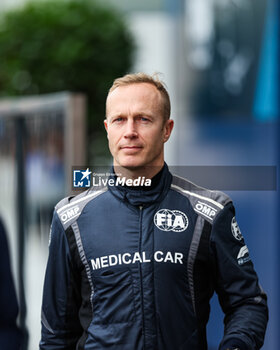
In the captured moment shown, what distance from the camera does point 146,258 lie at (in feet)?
5.95

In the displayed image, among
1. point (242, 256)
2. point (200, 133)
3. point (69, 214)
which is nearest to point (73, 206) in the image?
point (69, 214)

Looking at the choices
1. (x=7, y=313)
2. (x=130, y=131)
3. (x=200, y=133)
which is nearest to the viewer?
(x=130, y=131)

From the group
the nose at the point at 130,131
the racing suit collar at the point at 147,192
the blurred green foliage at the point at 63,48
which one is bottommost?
the racing suit collar at the point at 147,192

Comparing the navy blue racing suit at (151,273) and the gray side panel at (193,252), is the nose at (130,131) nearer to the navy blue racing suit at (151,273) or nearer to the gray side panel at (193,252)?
the navy blue racing suit at (151,273)

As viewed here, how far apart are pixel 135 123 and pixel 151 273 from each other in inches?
15.2

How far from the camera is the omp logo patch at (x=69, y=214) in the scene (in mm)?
1910

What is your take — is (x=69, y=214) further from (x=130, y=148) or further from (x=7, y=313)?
(x=7, y=313)

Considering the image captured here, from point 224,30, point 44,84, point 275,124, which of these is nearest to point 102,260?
point 275,124

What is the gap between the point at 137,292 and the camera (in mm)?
1805

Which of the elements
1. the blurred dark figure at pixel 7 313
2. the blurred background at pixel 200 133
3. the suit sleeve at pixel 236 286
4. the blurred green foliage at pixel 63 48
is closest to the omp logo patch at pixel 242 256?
the suit sleeve at pixel 236 286

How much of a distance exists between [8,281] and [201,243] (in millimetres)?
774

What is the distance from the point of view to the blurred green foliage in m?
16.9

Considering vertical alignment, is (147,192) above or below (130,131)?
below

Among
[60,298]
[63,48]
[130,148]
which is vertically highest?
[63,48]
